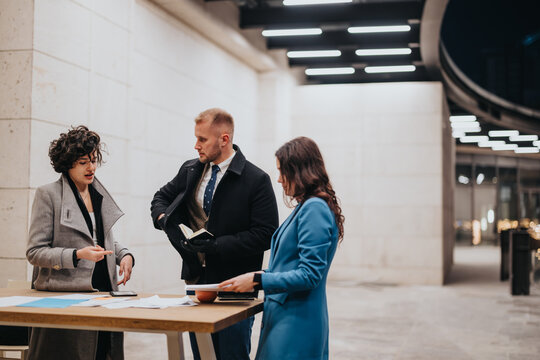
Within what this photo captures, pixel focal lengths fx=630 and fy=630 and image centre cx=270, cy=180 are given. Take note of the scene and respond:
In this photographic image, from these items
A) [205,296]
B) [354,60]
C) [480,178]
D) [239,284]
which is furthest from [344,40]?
[480,178]

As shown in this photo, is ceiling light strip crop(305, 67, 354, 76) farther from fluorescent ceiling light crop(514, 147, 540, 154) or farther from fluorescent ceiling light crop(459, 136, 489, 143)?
fluorescent ceiling light crop(514, 147, 540, 154)

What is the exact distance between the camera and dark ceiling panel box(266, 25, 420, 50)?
35.0ft

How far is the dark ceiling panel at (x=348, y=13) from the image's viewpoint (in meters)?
9.42

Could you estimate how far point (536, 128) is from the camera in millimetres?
20453

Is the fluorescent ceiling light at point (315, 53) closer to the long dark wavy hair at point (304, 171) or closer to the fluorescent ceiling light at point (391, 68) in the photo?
the fluorescent ceiling light at point (391, 68)

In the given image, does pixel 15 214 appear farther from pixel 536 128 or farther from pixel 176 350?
pixel 536 128

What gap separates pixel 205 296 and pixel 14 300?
829 mm

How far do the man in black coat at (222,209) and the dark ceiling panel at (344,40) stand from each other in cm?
788

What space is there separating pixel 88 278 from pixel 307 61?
10033 mm

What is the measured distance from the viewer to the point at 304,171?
Result: 264cm

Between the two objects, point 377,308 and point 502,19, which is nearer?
point 377,308

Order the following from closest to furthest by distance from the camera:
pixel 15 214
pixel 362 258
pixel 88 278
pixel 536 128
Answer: pixel 88 278 < pixel 15 214 < pixel 362 258 < pixel 536 128

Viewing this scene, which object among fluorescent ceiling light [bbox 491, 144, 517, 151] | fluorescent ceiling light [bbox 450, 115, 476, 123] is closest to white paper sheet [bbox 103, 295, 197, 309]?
fluorescent ceiling light [bbox 450, 115, 476, 123]

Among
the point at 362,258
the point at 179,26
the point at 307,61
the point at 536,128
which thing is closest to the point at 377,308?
the point at 362,258
